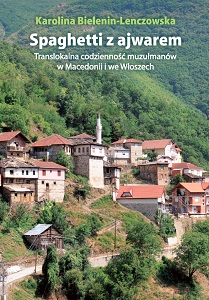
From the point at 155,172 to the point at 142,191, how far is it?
9855mm

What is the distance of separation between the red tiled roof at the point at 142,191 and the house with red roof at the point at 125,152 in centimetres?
1422

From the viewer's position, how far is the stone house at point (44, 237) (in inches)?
2576

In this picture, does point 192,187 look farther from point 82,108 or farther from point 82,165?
→ point 82,108

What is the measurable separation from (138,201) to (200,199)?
1055cm

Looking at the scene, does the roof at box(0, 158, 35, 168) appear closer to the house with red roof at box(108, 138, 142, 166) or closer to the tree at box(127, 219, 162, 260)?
the tree at box(127, 219, 162, 260)

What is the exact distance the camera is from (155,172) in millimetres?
90312

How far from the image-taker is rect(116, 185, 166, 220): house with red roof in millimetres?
79625

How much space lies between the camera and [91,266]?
6556 cm

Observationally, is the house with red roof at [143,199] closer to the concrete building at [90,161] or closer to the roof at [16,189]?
the concrete building at [90,161]

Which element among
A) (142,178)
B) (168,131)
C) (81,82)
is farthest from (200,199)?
(81,82)

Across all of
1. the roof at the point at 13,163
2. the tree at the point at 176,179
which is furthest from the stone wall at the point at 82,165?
the tree at the point at 176,179

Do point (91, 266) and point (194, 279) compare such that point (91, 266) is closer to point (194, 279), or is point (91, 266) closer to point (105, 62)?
point (194, 279)

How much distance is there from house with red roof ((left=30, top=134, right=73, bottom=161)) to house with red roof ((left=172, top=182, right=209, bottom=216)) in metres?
14.5

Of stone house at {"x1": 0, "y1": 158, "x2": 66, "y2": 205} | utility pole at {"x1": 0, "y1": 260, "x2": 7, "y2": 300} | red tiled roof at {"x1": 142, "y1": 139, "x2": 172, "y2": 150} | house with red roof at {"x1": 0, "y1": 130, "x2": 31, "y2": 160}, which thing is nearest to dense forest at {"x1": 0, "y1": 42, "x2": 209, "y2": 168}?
red tiled roof at {"x1": 142, "y1": 139, "x2": 172, "y2": 150}
